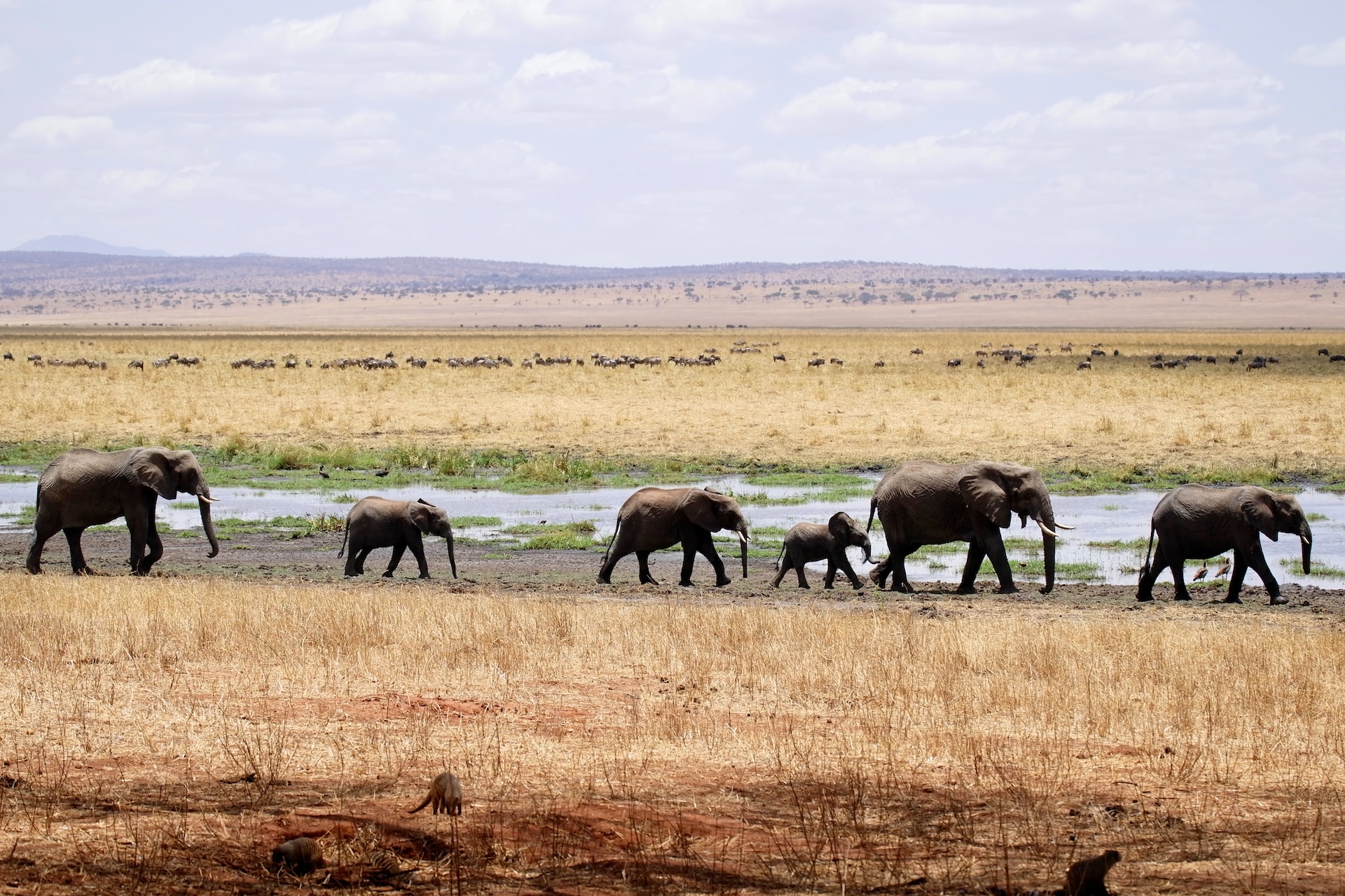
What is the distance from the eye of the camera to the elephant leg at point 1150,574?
16.5m

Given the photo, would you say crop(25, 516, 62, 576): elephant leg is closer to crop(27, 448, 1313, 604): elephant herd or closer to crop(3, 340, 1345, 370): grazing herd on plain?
crop(27, 448, 1313, 604): elephant herd

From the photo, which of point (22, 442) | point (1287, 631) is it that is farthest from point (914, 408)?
point (1287, 631)

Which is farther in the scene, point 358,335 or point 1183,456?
point 358,335

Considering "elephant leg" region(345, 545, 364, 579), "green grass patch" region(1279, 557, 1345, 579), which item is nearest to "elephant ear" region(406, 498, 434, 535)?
"elephant leg" region(345, 545, 364, 579)

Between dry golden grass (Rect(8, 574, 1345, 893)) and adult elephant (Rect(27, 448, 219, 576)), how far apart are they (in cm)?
264

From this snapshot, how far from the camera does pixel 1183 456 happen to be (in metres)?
30.5

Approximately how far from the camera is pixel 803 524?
18.2 m

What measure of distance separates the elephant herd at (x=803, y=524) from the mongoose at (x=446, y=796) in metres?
10.2

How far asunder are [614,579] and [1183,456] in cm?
1613

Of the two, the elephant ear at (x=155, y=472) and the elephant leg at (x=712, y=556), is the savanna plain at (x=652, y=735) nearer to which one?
the elephant leg at (x=712, y=556)

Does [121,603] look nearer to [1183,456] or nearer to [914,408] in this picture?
[1183,456]

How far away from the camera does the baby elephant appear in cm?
1795

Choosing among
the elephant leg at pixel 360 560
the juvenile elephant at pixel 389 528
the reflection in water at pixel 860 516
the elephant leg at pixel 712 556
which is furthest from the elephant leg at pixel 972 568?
the elephant leg at pixel 360 560

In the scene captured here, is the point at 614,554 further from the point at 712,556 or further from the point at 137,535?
the point at 137,535
